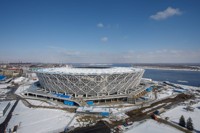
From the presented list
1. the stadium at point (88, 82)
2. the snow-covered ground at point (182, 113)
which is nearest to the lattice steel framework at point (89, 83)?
the stadium at point (88, 82)

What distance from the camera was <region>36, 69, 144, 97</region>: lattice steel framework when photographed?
4653cm

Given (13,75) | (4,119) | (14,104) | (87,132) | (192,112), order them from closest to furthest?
(87,132) < (4,119) < (192,112) < (14,104) < (13,75)

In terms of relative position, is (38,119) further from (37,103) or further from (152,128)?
(152,128)

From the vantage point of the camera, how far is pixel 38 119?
3469cm

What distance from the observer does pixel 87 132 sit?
1110 inches

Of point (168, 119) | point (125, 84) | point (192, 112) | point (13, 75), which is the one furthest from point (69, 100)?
point (13, 75)

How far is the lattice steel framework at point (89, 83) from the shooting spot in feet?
→ 153

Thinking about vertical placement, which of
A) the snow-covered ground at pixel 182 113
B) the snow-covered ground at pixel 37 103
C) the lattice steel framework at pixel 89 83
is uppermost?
the lattice steel framework at pixel 89 83

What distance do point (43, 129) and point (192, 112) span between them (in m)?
41.0

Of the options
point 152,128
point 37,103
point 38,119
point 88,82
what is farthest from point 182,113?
point 37,103

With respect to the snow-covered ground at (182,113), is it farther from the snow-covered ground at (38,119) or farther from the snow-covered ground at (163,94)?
the snow-covered ground at (38,119)

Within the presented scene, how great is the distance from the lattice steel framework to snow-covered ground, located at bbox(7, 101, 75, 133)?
1072 cm

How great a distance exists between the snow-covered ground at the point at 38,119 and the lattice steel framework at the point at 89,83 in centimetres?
1072

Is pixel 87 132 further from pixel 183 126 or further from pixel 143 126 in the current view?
pixel 183 126
